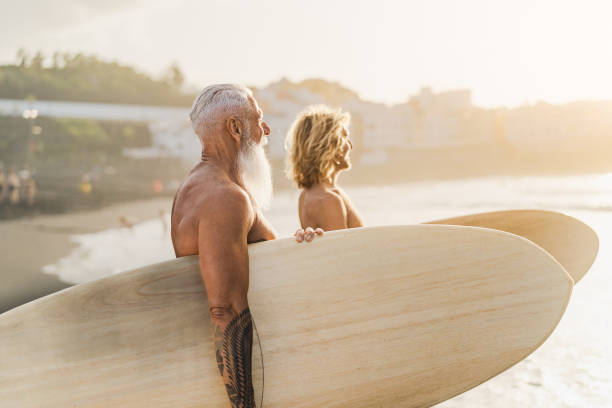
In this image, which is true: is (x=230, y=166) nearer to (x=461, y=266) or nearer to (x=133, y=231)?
(x=461, y=266)

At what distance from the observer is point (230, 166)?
166cm

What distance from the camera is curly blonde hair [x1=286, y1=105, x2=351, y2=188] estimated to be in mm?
2363

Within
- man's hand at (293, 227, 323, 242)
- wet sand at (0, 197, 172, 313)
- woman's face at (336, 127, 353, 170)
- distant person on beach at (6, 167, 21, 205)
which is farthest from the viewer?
distant person on beach at (6, 167, 21, 205)

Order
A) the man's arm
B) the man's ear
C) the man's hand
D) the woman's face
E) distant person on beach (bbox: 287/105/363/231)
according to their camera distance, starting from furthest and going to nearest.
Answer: the woman's face, distant person on beach (bbox: 287/105/363/231), the man's hand, the man's ear, the man's arm

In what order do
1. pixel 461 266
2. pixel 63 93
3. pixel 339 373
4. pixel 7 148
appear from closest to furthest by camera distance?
1. pixel 339 373
2. pixel 461 266
3. pixel 7 148
4. pixel 63 93

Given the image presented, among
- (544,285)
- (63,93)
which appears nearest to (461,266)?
(544,285)

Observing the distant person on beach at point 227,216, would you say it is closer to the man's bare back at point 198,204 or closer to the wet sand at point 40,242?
the man's bare back at point 198,204

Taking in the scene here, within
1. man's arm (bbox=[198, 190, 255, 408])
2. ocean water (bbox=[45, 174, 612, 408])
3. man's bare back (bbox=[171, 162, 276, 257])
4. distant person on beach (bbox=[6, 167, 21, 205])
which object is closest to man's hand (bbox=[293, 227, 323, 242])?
man's bare back (bbox=[171, 162, 276, 257])

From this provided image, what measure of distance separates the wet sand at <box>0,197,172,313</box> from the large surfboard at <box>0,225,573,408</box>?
5183 millimetres

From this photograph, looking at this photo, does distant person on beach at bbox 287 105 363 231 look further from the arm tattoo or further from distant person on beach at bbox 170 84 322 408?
the arm tattoo

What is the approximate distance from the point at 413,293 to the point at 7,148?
4402 centimetres

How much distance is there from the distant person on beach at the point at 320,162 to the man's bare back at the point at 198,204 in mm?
629

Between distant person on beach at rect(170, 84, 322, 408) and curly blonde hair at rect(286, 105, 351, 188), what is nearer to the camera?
distant person on beach at rect(170, 84, 322, 408)

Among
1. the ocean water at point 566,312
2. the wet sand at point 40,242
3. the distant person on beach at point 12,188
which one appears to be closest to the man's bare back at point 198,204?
the ocean water at point 566,312
